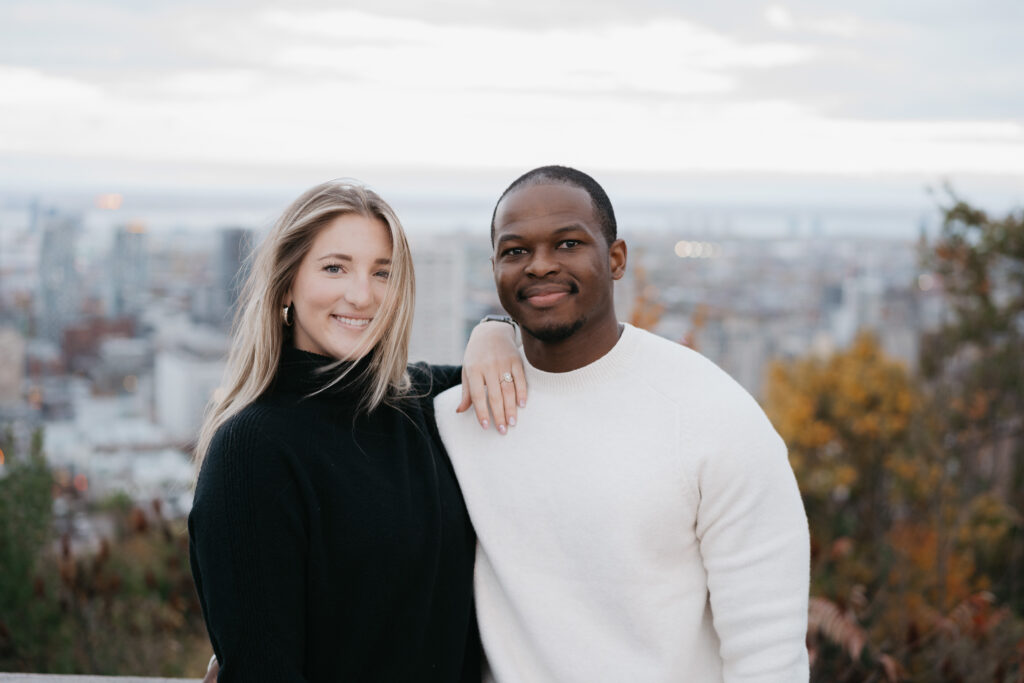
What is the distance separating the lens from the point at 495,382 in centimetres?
196

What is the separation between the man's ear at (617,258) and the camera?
1.95m

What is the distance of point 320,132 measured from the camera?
42.4 feet

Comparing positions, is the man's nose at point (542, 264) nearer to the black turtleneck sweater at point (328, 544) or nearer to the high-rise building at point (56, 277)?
the black turtleneck sweater at point (328, 544)

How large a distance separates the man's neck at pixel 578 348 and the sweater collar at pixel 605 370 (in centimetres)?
1

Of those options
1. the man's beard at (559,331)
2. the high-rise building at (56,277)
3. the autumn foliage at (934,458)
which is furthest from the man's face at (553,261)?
the high-rise building at (56,277)

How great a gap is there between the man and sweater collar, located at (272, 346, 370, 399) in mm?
317

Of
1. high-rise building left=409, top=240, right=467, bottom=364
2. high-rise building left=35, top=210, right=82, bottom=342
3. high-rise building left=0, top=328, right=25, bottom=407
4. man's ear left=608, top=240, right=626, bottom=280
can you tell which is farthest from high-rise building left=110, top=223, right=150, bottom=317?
man's ear left=608, top=240, right=626, bottom=280

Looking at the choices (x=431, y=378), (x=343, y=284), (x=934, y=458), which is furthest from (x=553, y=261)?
(x=934, y=458)

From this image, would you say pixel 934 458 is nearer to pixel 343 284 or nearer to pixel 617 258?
pixel 617 258

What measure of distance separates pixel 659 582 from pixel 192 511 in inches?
36.2

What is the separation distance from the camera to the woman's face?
1.98 m

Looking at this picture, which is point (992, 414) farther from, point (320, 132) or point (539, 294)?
point (320, 132)

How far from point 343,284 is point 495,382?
1.31ft

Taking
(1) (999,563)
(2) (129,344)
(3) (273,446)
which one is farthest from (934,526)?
(2) (129,344)
